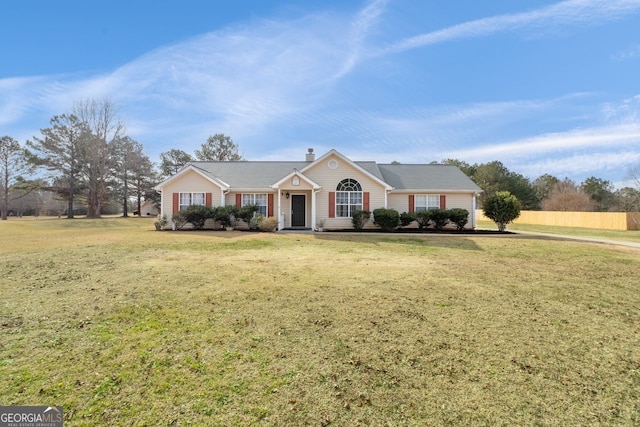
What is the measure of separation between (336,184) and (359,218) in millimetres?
2672

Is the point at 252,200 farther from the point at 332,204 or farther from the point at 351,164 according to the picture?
the point at 351,164

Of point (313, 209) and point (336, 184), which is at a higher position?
point (336, 184)

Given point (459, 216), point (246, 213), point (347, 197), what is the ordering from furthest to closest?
point (347, 197) → point (459, 216) → point (246, 213)

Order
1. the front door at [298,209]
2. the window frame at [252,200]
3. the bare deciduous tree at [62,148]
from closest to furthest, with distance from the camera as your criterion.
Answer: the window frame at [252,200] < the front door at [298,209] < the bare deciduous tree at [62,148]

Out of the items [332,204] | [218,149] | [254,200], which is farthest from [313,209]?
[218,149]

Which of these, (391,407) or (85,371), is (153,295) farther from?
(391,407)

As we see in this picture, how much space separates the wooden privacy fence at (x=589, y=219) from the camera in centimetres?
2647

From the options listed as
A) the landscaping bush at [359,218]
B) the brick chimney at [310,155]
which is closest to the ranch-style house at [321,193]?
the landscaping bush at [359,218]

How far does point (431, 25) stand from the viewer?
540 inches

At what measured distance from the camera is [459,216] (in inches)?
746

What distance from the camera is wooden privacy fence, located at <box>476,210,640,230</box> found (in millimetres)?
26469

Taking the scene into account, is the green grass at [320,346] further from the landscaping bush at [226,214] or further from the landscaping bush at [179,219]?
the landscaping bush at [179,219]

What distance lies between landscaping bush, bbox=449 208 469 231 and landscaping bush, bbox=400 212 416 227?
7.50 ft

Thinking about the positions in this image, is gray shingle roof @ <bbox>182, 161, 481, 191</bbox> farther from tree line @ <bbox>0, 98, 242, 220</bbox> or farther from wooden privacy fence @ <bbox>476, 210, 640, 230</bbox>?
tree line @ <bbox>0, 98, 242, 220</bbox>
